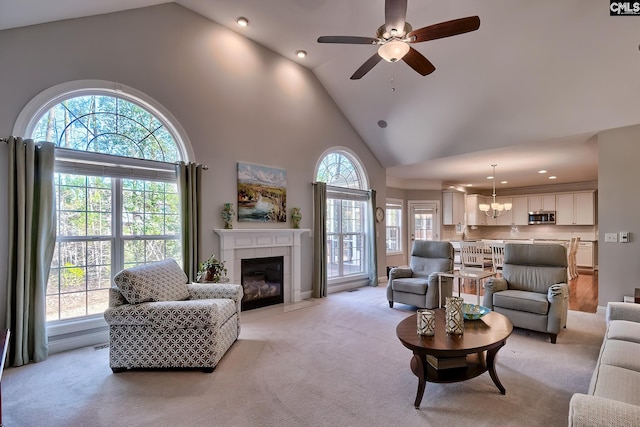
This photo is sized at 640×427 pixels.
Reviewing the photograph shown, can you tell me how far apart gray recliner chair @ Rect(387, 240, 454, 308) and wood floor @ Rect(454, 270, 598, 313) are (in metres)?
1.58

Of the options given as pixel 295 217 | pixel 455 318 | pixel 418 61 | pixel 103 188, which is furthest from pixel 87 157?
pixel 455 318

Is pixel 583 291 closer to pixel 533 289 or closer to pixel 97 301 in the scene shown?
pixel 533 289

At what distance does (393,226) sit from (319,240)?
3.66 meters

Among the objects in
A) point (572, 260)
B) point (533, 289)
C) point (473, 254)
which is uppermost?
point (473, 254)

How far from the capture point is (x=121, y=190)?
3758 mm

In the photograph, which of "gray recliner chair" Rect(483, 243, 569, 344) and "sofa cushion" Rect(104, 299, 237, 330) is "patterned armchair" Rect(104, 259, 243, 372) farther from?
"gray recliner chair" Rect(483, 243, 569, 344)

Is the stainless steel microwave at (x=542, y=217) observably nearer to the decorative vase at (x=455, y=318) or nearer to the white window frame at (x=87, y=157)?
the decorative vase at (x=455, y=318)

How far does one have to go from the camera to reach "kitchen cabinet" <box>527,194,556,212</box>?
9375 millimetres

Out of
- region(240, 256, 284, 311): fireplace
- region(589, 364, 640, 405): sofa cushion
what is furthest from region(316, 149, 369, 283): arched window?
region(589, 364, 640, 405): sofa cushion

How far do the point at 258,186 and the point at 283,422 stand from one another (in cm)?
348

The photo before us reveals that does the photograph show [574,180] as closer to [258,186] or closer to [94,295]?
[258,186]

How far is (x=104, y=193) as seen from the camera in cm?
366

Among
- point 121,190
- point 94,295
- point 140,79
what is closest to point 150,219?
point 121,190

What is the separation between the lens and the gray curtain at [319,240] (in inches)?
222
